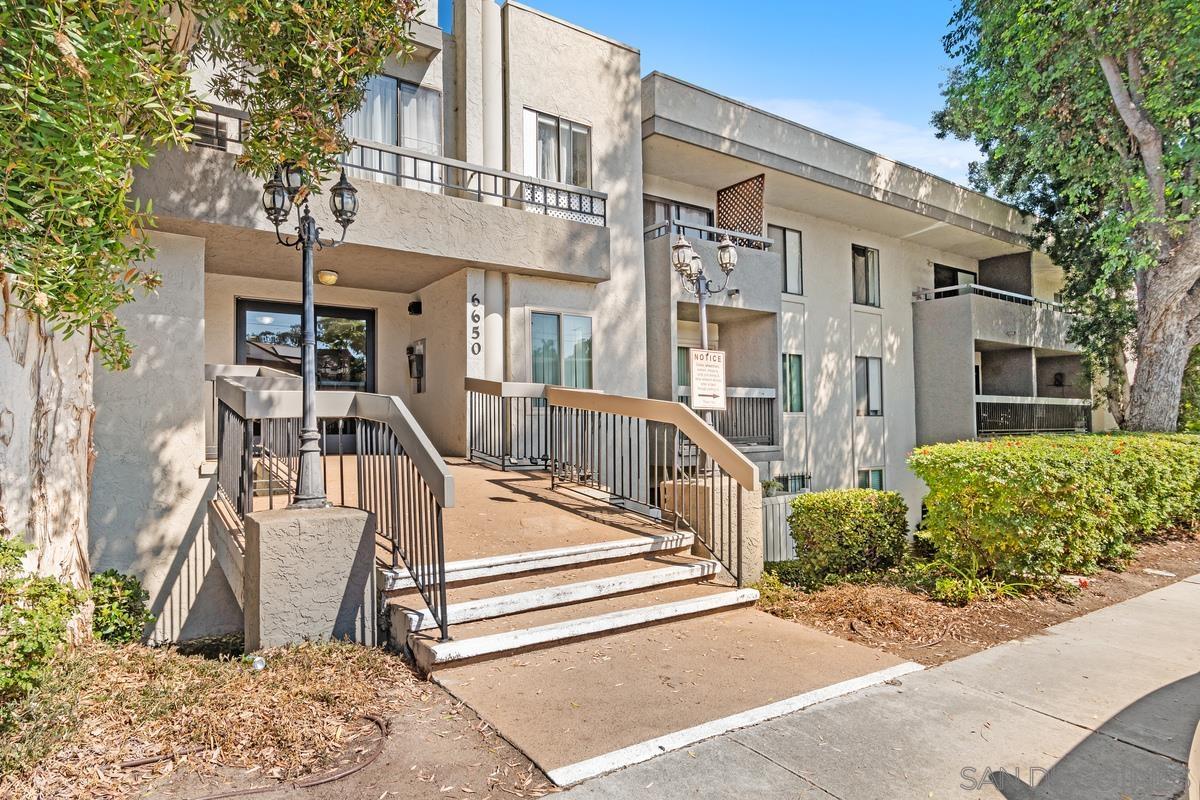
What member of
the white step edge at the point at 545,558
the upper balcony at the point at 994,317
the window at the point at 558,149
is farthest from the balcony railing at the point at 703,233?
the white step edge at the point at 545,558

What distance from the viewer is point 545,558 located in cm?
568

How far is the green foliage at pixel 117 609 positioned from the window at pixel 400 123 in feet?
20.9

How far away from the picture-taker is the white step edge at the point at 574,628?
4.24 meters

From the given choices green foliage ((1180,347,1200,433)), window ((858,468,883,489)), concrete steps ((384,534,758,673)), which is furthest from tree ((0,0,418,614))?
green foliage ((1180,347,1200,433))

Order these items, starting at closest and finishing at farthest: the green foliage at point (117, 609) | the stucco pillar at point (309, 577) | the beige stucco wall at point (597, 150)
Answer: the stucco pillar at point (309, 577)
the green foliage at point (117, 609)
the beige stucco wall at point (597, 150)

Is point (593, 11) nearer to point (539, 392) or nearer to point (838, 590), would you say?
point (539, 392)

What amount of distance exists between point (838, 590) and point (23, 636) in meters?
6.04

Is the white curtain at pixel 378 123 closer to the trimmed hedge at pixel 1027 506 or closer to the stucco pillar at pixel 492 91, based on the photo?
the stucco pillar at pixel 492 91

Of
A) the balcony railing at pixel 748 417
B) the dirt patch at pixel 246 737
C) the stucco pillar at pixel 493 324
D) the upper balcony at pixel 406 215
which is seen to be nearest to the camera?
the dirt patch at pixel 246 737

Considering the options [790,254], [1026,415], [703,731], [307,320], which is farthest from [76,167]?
[1026,415]

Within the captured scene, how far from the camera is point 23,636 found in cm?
329

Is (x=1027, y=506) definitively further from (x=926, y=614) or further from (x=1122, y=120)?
(x=1122, y=120)

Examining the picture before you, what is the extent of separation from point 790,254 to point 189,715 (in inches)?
597

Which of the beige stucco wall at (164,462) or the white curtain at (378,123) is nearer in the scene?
the beige stucco wall at (164,462)
